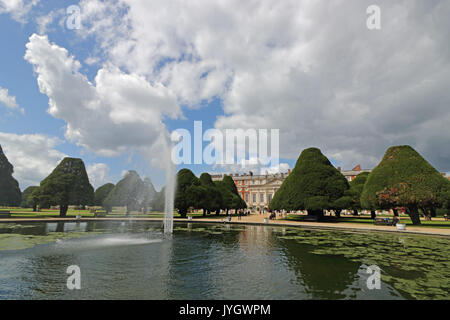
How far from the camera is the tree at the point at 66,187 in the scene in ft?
149

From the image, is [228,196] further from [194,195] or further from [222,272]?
[222,272]

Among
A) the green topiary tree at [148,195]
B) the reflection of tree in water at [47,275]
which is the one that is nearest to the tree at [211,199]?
the green topiary tree at [148,195]

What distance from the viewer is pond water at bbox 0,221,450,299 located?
27.9 feet

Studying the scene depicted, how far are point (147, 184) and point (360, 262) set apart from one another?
58.1 metres

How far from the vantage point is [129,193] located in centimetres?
5875

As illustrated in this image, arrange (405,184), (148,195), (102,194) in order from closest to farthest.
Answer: (405,184) → (148,195) → (102,194)

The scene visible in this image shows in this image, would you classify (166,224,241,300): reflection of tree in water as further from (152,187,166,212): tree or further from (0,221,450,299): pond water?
(152,187,166,212): tree

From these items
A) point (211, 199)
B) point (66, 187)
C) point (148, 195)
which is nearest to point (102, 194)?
point (148, 195)

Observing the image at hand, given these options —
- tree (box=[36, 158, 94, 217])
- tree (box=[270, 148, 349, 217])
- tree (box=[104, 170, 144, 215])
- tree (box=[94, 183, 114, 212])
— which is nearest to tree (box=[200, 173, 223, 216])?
tree (box=[270, 148, 349, 217])

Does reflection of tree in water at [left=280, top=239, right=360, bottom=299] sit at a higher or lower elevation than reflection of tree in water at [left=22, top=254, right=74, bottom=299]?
higher

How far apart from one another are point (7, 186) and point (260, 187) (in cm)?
8387

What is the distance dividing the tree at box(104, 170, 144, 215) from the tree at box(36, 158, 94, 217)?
29.0 ft

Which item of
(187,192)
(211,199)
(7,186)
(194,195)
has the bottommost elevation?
(211,199)
